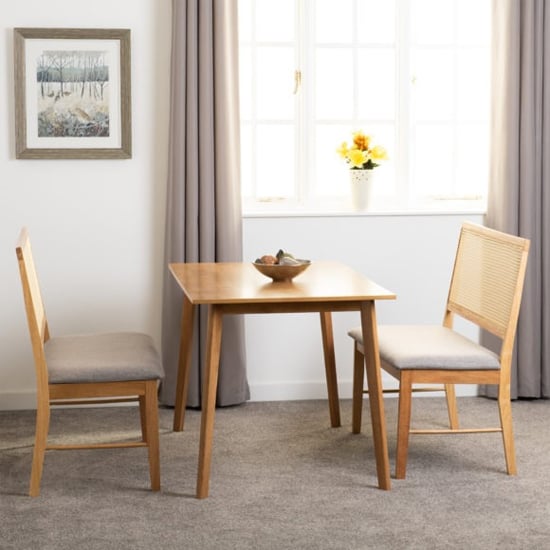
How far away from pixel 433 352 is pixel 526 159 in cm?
147

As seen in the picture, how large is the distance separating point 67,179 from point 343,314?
1398 millimetres

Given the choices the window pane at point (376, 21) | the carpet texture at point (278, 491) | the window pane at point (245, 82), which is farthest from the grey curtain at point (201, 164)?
the window pane at point (376, 21)

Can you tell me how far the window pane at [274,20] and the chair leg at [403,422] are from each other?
1.95 metres

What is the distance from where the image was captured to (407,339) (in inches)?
162

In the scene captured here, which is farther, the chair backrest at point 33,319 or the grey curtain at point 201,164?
the grey curtain at point 201,164

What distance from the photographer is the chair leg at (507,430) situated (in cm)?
389

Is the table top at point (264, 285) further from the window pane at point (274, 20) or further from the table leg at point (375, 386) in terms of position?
the window pane at point (274, 20)

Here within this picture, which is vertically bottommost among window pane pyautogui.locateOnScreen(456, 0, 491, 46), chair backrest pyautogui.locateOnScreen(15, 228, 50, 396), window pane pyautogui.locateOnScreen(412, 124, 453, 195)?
chair backrest pyautogui.locateOnScreen(15, 228, 50, 396)

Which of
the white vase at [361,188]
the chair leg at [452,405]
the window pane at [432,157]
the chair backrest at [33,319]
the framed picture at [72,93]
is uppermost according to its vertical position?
the framed picture at [72,93]

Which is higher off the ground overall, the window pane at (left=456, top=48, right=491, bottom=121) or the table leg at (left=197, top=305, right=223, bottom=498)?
the window pane at (left=456, top=48, right=491, bottom=121)

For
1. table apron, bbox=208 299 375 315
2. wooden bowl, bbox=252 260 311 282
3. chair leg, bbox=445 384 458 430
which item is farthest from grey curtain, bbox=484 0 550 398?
table apron, bbox=208 299 375 315

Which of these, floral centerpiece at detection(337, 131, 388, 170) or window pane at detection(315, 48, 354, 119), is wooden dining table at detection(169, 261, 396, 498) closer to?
floral centerpiece at detection(337, 131, 388, 170)

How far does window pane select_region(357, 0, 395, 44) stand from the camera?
5090 mm

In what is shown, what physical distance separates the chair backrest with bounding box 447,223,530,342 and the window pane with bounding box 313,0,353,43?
1.23m
